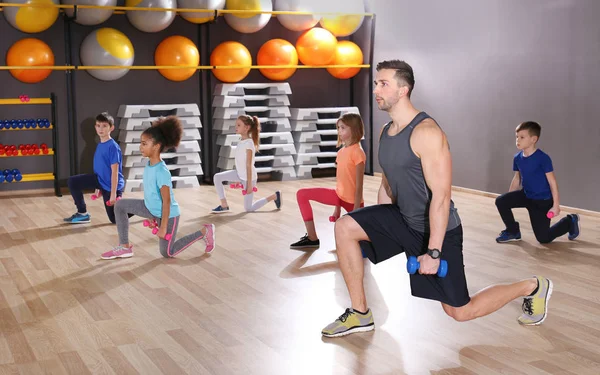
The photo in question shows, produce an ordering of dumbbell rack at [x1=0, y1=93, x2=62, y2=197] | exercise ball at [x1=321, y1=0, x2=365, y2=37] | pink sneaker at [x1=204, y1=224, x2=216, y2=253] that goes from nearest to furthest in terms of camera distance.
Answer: pink sneaker at [x1=204, y1=224, x2=216, y2=253] < dumbbell rack at [x1=0, y1=93, x2=62, y2=197] < exercise ball at [x1=321, y1=0, x2=365, y2=37]

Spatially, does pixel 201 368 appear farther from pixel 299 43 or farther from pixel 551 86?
pixel 299 43

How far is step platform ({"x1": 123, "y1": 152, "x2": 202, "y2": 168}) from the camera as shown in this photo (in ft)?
25.3

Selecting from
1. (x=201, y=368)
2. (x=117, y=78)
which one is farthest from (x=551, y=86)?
(x=201, y=368)

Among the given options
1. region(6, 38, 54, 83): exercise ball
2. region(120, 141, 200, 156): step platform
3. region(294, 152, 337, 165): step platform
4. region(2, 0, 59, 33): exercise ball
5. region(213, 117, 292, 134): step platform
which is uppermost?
region(2, 0, 59, 33): exercise ball

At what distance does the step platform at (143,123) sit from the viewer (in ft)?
25.3

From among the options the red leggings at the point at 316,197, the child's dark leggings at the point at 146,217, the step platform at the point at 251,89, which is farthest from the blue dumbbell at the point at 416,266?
the step platform at the point at 251,89

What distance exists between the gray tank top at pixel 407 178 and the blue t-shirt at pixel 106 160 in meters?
3.20

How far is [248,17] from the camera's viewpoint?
7930 mm

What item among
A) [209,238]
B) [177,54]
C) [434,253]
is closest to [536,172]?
[209,238]

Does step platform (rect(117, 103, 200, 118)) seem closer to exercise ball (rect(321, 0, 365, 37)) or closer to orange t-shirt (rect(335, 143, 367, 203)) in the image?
exercise ball (rect(321, 0, 365, 37))

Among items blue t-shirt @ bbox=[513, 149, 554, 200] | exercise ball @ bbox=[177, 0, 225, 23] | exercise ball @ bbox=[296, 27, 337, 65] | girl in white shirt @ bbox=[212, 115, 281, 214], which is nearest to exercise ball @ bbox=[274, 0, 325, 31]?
exercise ball @ bbox=[296, 27, 337, 65]

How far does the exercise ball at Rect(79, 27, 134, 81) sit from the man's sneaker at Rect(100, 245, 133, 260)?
10.3 feet

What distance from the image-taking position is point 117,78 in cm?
767

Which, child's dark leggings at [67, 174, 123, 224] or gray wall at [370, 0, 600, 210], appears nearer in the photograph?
child's dark leggings at [67, 174, 123, 224]
